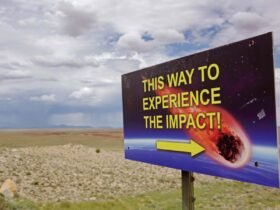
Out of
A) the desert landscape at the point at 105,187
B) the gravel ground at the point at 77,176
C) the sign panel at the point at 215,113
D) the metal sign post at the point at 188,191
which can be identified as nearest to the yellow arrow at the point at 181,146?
the sign panel at the point at 215,113

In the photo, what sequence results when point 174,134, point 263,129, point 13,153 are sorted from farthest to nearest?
point 13,153
point 174,134
point 263,129

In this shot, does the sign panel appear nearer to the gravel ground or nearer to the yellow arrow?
the yellow arrow

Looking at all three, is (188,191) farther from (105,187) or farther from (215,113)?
(105,187)

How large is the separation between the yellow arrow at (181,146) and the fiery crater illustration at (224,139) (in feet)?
0.33

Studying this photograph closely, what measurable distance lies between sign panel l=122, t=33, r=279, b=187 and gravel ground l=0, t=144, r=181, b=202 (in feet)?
26.1

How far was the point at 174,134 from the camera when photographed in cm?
718

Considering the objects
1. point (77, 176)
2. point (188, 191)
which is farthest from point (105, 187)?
point (188, 191)

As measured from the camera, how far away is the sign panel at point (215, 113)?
17.5ft

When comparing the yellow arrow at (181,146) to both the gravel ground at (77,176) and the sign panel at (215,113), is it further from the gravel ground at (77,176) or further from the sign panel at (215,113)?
the gravel ground at (77,176)

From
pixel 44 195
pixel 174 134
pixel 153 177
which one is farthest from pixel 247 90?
pixel 153 177

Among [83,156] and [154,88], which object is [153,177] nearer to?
[83,156]

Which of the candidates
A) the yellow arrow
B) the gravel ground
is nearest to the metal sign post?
the yellow arrow

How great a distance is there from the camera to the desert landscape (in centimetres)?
1384

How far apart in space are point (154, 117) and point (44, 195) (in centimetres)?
876
